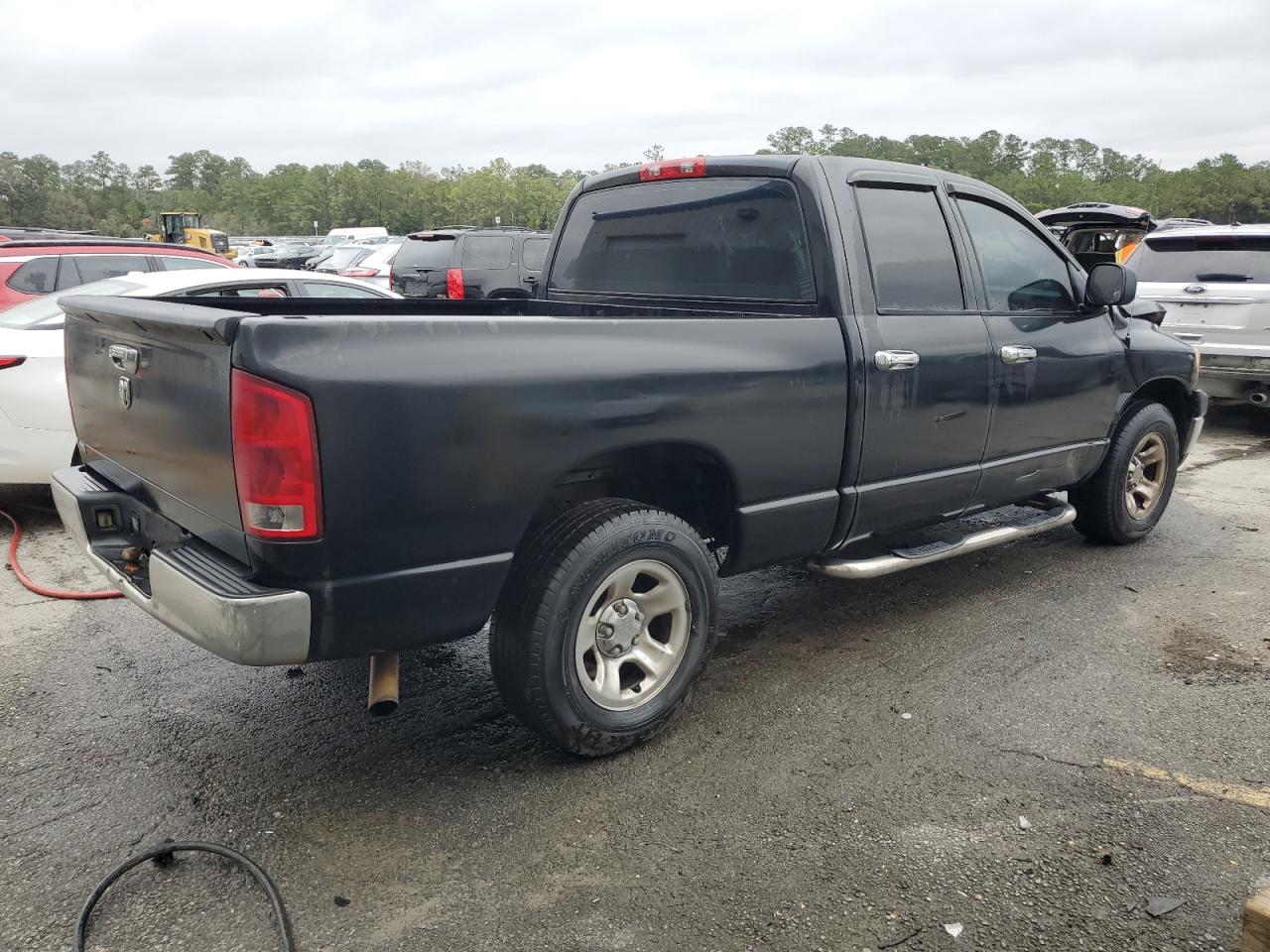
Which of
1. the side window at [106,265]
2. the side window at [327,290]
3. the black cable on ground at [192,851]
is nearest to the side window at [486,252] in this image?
the side window at [106,265]

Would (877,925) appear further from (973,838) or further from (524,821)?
(524,821)

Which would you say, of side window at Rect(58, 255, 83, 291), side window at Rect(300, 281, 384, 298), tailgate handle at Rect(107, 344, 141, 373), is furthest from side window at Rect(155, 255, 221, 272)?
tailgate handle at Rect(107, 344, 141, 373)

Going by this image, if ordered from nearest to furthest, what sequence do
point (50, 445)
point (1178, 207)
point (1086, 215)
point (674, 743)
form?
1. point (674, 743)
2. point (50, 445)
3. point (1086, 215)
4. point (1178, 207)

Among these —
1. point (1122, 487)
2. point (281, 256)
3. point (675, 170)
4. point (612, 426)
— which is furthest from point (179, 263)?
point (281, 256)

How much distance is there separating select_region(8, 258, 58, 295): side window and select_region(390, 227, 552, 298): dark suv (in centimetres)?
→ 538

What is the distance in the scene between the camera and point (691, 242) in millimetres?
4102

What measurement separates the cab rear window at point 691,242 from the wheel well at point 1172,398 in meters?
2.65

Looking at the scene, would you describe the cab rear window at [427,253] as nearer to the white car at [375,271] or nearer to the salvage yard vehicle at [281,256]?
the white car at [375,271]

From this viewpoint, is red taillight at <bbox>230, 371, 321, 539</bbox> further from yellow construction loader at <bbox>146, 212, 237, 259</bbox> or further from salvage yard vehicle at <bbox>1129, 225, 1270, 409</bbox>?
yellow construction loader at <bbox>146, 212, 237, 259</bbox>

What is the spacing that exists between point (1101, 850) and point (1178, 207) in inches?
3098

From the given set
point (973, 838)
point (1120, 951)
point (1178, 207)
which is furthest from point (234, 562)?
point (1178, 207)

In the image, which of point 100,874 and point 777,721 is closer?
point 100,874

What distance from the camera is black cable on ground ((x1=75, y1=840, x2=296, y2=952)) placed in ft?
7.71

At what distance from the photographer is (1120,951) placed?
236 cm
